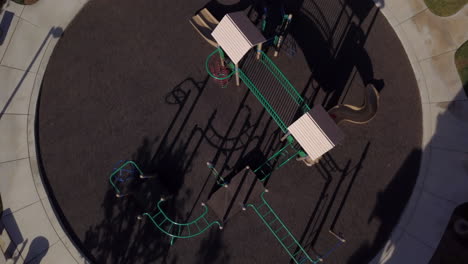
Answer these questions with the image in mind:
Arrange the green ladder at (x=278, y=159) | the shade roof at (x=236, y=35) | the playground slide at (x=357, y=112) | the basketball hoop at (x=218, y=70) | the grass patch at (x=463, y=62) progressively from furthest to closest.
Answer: the basketball hoop at (x=218, y=70) → the grass patch at (x=463, y=62) → the green ladder at (x=278, y=159) → the playground slide at (x=357, y=112) → the shade roof at (x=236, y=35)

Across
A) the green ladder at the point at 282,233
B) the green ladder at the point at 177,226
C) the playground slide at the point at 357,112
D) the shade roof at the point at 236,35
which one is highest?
the shade roof at the point at 236,35

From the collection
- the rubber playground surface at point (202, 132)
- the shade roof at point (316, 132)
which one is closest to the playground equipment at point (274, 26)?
the rubber playground surface at point (202, 132)

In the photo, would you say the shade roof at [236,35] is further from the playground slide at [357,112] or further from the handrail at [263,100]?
the playground slide at [357,112]

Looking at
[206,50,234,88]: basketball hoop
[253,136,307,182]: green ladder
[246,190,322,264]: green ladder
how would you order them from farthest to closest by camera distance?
[206,50,234,88]: basketball hoop → [253,136,307,182]: green ladder → [246,190,322,264]: green ladder

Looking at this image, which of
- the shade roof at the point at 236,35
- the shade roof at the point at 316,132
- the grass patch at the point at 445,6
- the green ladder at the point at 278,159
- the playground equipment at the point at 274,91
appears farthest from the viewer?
the grass patch at the point at 445,6

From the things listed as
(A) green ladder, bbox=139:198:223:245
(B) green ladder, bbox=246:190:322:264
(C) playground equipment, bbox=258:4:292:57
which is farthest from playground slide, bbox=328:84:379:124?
(A) green ladder, bbox=139:198:223:245

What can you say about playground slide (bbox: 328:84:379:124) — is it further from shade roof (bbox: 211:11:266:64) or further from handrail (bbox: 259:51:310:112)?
shade roof (bbox: 211:11:266:64)

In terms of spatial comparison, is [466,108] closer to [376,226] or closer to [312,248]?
[376,226]
